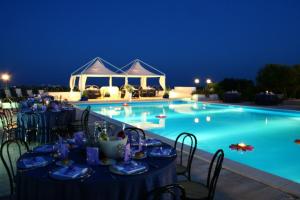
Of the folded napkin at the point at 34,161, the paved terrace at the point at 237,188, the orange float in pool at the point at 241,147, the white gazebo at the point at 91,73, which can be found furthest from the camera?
the white gazebo at the point at 91,73

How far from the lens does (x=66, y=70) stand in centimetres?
5459

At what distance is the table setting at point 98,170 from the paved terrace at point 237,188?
97 cm

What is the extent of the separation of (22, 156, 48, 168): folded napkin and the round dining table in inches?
2.8

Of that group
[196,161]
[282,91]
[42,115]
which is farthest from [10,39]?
[196,161]

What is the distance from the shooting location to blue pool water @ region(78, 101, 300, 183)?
19.9 feet

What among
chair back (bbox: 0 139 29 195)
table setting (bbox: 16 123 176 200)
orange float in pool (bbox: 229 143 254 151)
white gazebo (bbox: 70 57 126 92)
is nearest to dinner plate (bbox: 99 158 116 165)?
table setting (bbox: 16 123 176 200)

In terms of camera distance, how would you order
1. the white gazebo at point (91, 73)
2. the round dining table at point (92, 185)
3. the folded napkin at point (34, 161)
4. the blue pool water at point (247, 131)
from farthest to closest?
the white gazebo at point (91, 73), the blue pool water at point (247, 131), the folded napkin at point (34, 161), the round dining table at point (92, 185)

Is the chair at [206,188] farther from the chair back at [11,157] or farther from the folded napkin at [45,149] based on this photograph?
the chair back at [11,157]

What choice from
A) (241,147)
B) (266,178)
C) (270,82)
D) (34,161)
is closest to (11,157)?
(34,161)

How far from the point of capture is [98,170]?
2.29 m

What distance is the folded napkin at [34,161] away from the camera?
237 cm

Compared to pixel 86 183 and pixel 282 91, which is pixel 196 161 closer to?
pixel 86 183

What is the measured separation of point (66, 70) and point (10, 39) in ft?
60.6

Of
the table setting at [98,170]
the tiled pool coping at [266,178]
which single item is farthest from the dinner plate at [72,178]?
the tiled pool coping at [266,178]
